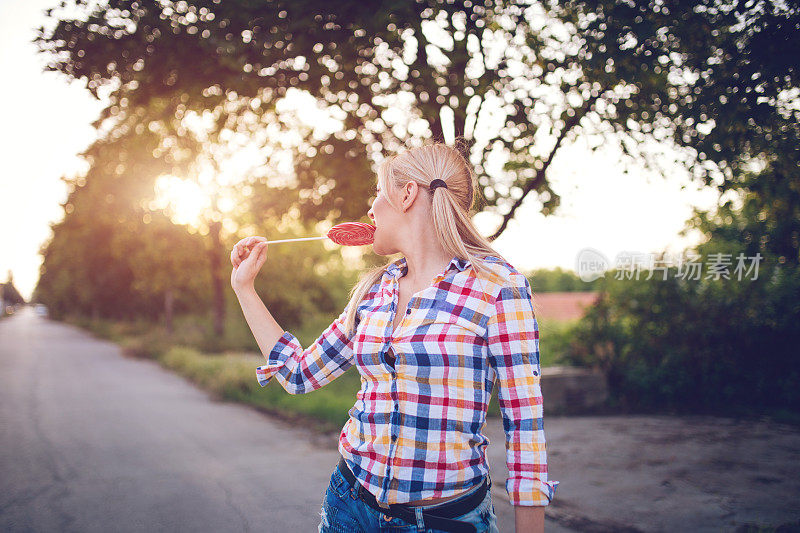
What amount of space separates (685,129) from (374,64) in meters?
3.00

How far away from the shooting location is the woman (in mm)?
1510

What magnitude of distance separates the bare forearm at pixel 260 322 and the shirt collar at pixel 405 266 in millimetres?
437

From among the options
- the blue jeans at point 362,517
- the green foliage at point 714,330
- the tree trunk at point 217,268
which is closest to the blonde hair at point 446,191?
the blue jeans at point 362,517

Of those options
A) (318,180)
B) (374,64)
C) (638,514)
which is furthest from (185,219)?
(638,514)

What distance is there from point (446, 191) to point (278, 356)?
0.81 metres

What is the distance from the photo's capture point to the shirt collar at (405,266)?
1701 mm

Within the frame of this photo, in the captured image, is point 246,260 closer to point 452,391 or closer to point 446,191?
point 446,191

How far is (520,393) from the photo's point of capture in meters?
1.49

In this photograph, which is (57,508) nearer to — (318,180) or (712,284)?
(318,180)

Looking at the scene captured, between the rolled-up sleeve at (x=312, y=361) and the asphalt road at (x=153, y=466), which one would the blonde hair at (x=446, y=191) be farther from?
the asphalt road at (x=153, y=466)

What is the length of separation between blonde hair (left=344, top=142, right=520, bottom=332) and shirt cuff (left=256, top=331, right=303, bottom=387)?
230mm

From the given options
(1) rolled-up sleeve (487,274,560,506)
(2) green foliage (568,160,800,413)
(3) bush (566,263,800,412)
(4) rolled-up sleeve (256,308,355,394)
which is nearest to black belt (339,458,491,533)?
(1) rolled-up sleeve (487,274,560,506)

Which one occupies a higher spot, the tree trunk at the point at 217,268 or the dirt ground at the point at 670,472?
the tree trunk at the point at 217,268

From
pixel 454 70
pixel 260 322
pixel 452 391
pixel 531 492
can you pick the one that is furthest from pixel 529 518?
pixel 454 70
